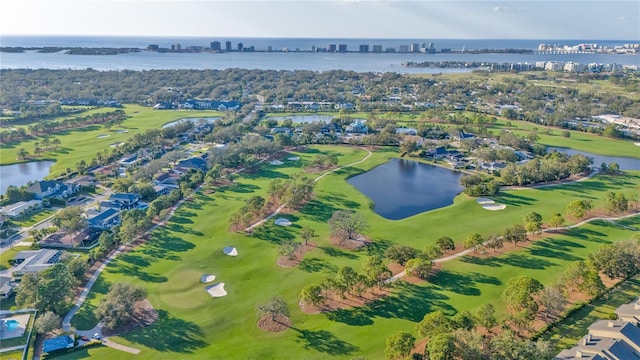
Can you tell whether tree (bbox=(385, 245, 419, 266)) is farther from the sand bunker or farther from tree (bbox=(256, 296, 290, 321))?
the sand bunker

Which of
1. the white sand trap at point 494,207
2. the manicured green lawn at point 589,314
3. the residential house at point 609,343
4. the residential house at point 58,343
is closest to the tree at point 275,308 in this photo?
the residential house at point 58,343

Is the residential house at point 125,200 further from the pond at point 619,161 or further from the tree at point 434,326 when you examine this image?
the pond at point 619,161

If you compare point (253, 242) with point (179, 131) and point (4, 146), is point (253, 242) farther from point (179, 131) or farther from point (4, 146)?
point (4, 146)

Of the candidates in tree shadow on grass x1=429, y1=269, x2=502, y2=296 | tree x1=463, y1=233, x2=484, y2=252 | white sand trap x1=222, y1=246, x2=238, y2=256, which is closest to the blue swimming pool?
white sand trap x1=222, y1=246, x2=238, y2=256

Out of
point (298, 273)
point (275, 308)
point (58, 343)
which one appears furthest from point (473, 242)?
point (58, 343)

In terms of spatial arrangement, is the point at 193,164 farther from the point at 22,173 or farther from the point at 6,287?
the point at 6,287

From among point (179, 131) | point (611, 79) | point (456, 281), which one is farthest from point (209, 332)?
point (611, 79)
